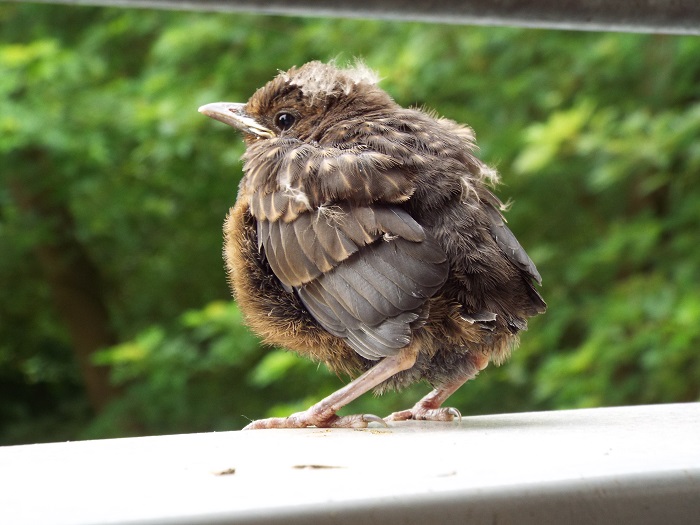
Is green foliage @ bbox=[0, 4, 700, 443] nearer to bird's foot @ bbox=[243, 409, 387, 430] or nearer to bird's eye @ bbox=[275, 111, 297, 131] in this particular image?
bird's eye @ bbox=[275, 111, 297, 131]

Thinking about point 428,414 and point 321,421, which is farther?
point 428,414

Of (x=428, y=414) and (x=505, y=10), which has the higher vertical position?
(x=505, y=10)

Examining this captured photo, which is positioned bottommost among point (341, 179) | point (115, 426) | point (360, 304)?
point (115, 426)

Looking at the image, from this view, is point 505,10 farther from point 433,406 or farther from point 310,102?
point 433,406

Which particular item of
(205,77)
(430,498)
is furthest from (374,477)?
(205,77)

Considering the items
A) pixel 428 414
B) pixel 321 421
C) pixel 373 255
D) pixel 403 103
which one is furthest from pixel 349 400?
pixel 403 103

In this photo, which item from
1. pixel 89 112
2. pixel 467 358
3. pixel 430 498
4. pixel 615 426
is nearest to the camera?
pixel 430 498

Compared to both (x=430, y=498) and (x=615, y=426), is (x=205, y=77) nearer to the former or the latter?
(x=615, y=426)
